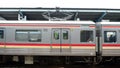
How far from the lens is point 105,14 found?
25.1 metres

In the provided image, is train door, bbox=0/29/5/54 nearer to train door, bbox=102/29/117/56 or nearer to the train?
the train

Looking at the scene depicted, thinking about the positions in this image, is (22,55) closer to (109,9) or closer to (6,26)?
(6,26)

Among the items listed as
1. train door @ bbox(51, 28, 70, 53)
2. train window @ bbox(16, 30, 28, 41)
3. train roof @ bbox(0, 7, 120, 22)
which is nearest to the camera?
train door @ bbox(51, 28, 70, 53)

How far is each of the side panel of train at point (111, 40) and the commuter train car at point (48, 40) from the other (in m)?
A: 0.67

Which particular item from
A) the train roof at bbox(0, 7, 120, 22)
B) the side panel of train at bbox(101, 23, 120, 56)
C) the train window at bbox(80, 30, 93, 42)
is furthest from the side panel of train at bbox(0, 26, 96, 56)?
the train roof at bbox(0, 7, 120, 22)

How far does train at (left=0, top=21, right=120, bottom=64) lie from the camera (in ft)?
62.2

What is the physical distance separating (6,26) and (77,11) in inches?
300

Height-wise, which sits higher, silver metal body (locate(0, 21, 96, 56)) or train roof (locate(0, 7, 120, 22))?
train roof (locate(0, 7, 120, 22))

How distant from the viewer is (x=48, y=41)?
19.0 metres

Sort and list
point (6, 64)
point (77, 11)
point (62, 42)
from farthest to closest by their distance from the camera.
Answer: point (77, 11), point (6, 64), point (62, 42)

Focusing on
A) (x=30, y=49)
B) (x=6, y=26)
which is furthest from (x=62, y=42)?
(x=6, y=26)

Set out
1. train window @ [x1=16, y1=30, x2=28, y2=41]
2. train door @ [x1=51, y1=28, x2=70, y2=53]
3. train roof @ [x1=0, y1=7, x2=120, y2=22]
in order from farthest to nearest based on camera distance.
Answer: train roof @ [x1=0, y1=7, x2=120, y2=22]
train window @ [x1=16, y1=30, x2=28, y2=41]
train door @ [x1=51, y1=28, x2=70, y2=53]

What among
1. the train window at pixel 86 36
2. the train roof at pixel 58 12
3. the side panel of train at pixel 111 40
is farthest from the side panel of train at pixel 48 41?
the train roof at pixel 58 12

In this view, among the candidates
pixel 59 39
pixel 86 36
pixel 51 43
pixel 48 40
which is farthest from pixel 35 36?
pixel 86 36
